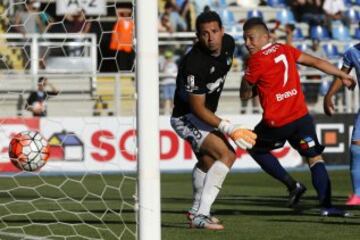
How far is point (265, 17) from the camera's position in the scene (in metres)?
25.8

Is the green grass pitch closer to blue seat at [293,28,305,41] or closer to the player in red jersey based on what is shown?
the player in red jersey

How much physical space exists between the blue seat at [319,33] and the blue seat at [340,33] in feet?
0.80

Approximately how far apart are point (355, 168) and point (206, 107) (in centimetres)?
204

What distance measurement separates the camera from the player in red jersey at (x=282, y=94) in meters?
10.1

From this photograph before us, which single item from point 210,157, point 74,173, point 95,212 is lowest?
point 74,173

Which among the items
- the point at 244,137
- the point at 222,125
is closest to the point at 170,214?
the point at 222,125

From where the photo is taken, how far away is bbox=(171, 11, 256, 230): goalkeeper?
29.9 ft

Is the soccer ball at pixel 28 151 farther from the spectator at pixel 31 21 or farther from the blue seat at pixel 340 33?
the blue seat at pixel 340 33

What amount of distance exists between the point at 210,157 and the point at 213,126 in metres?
0.64

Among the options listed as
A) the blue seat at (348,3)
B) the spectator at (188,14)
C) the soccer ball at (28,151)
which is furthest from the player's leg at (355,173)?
the blue seat at (348,3)

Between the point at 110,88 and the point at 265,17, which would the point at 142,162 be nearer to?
the point at 110,88

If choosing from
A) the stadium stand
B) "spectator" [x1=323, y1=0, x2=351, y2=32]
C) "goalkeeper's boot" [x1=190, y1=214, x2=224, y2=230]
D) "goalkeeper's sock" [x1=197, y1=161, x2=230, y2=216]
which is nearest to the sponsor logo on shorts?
"goalkeeper's sock" [x1=197, y1=161, x2=230, y2=216]

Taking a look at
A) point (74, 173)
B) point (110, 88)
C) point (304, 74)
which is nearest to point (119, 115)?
point (110, 88)

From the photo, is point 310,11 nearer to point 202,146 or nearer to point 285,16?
point 285,16
